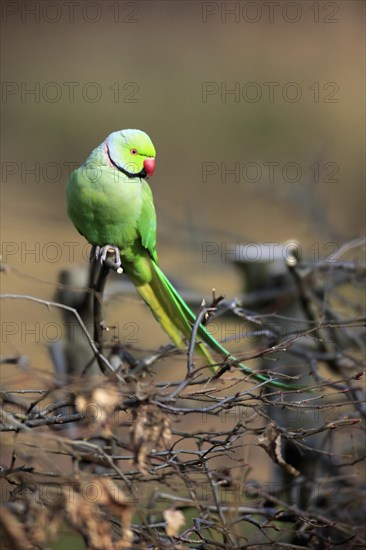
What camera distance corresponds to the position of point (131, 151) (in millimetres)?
2410

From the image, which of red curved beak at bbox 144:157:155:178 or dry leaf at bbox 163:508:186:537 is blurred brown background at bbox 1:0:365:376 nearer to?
red curved beak at bbox 144:157:155:178

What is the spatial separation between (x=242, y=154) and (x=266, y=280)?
6283 mm

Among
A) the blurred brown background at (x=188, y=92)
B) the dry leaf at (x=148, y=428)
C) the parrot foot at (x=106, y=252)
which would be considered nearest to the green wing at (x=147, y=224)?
the parrot foot at (x=106, y=252)

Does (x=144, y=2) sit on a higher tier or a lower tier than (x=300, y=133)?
higher

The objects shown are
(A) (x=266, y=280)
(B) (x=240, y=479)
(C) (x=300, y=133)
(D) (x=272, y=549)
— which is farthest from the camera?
(C) (x=300, y=133)

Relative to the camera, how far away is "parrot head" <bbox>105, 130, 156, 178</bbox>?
240 centimetres

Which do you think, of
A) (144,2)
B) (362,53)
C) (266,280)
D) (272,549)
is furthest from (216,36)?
(272,549)

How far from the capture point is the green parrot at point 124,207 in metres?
2.40

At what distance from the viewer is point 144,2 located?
10570 millimetres

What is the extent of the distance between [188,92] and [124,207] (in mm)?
8179

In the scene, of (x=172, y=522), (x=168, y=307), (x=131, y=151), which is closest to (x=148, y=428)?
(x=172, y=522)

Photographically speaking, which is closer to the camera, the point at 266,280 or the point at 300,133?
the point at 266,280

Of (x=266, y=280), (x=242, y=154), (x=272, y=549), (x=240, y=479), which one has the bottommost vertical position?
(x=272, y=549)

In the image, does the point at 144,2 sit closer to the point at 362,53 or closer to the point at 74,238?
the point at 362,53
